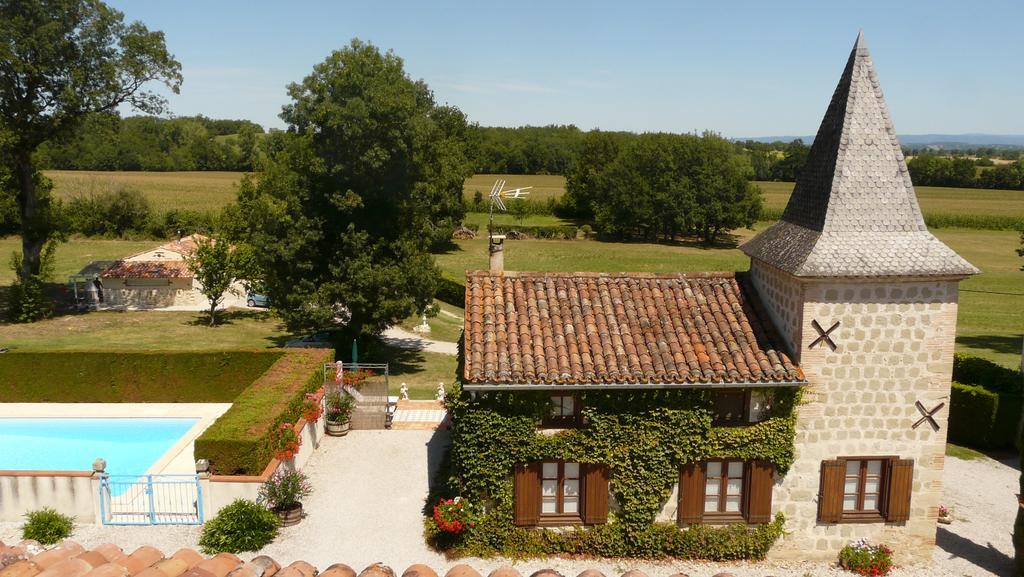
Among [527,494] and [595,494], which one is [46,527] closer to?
[527,494]

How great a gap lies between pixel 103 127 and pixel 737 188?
59047mm

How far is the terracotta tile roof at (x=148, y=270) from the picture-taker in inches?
1623

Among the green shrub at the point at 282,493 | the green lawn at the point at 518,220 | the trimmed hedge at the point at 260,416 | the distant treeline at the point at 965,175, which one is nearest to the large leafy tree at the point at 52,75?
the trimmed hedge at the point at 260,416

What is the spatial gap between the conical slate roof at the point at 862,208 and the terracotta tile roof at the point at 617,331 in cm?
176

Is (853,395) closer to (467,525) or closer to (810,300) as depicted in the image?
(810,300)

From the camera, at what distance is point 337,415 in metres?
22.9

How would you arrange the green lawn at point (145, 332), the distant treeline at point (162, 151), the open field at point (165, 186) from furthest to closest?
the distant treeline at point (162, 151), the open field at point (165, 186), the green lawn at point (145, 332)

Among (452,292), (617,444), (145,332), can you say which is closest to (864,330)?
(617,444)

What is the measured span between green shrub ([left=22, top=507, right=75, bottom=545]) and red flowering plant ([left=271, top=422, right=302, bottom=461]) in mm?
4537

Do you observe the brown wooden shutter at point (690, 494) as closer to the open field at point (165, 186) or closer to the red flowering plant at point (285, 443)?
the red flowering plant at point (285, 443)

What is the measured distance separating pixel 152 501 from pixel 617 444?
10.5 m

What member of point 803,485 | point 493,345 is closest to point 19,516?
point 493,345

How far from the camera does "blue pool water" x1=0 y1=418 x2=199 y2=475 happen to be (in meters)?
22.3

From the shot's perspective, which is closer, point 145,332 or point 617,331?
point 617,331
